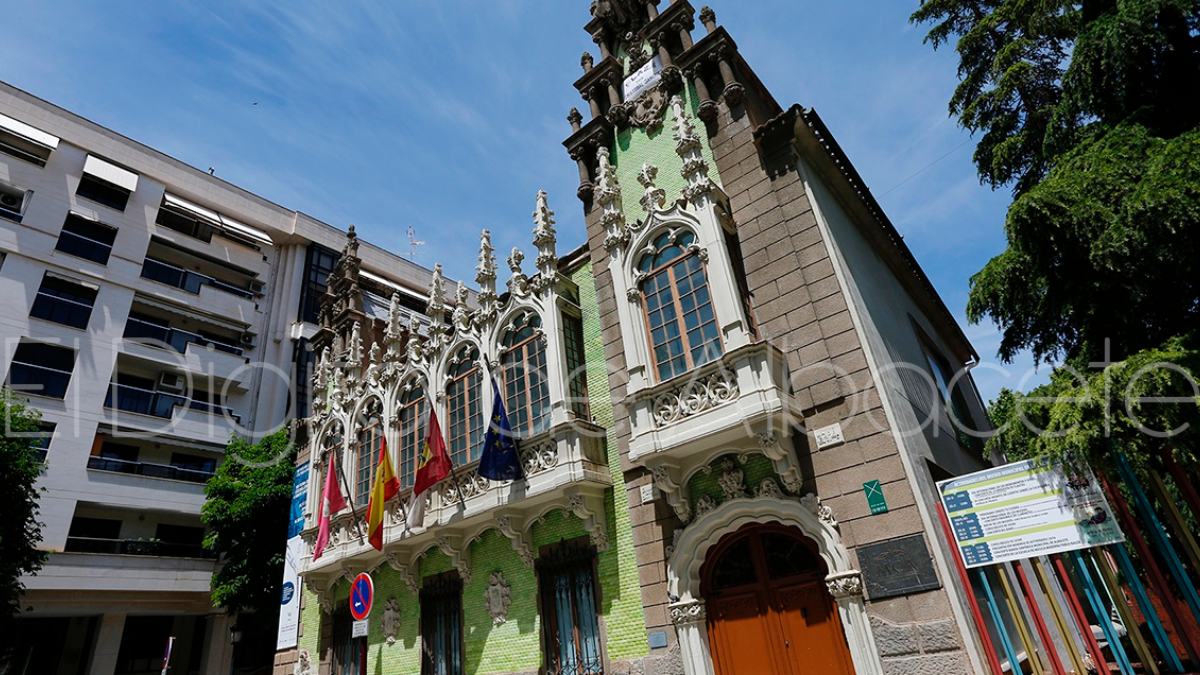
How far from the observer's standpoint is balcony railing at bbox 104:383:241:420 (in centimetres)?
3080

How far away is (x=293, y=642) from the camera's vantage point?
1922cm

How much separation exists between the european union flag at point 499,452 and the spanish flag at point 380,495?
11.6ft

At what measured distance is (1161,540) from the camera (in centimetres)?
765

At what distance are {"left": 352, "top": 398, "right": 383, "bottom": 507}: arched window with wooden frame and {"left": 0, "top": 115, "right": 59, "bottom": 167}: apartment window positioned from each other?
90.5ft

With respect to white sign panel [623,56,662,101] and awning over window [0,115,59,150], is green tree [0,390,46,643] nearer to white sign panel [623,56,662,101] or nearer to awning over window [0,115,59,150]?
white sign panel [623,56,662,101]

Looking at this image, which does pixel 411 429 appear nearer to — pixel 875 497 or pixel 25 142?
pixel 875 497

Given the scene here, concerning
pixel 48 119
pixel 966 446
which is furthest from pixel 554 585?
pixel 48 119

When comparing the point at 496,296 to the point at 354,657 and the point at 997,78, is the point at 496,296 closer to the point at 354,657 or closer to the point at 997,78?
the point at 354,657

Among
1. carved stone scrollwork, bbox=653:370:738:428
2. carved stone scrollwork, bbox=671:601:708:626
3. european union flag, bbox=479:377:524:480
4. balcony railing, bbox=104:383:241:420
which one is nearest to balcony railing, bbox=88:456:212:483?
balcony railing, bbox=104:383:241:420

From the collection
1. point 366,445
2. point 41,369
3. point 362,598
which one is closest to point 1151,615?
point 362,598

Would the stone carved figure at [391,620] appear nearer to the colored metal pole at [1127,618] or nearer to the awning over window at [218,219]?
the colored metal pole at [1127,618]

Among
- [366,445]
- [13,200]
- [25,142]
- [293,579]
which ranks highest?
[25,142]

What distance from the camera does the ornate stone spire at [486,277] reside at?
651 inches

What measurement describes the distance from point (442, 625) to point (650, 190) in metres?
11.2
